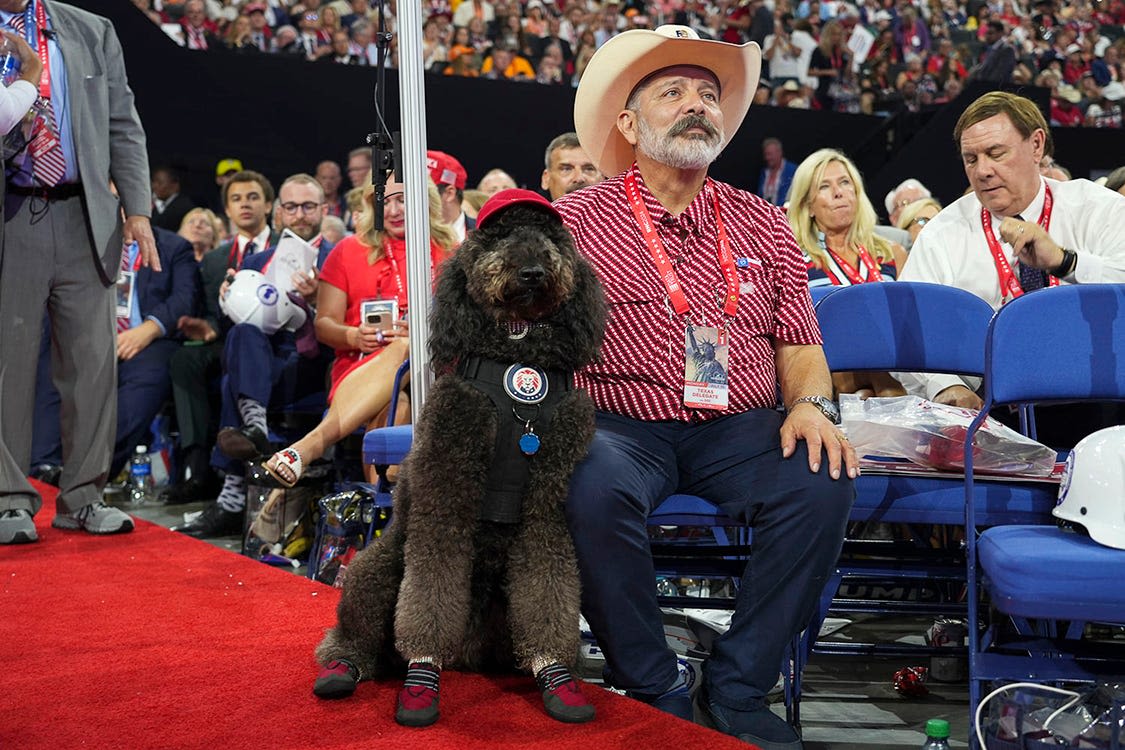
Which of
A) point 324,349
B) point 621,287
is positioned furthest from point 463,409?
point 324,349

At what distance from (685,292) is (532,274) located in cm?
71

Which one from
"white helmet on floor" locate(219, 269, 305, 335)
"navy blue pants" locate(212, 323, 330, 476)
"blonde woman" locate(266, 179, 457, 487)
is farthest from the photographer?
"white helmet on floor" locate(219, 269, 305, 335)

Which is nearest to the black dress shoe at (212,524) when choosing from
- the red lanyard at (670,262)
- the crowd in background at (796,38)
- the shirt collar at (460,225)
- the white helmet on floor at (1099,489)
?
the shirt collar at (460,225)

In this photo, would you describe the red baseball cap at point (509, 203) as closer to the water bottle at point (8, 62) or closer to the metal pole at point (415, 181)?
the metal pole at point (415, 181)

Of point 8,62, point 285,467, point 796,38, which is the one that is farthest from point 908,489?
point 796,38

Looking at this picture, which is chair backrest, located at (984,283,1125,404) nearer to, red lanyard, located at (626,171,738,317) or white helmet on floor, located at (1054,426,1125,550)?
white helmet on floor, located at (1054,426,1125,550)

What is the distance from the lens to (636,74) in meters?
3.14

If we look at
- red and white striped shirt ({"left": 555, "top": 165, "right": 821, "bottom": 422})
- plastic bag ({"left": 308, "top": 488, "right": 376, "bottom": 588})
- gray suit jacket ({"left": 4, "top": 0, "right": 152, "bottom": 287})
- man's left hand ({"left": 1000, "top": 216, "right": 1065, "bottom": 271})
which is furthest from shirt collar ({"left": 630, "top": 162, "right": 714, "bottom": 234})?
gray suit jacket ({"left": 4, "top": 0, "right": 152, "bottom": 287})

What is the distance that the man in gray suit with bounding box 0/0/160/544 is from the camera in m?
4.04

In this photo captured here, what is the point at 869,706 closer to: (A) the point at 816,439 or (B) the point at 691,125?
(A) the point at 816,439

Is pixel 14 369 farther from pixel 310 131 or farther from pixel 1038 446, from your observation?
pixel 310 131

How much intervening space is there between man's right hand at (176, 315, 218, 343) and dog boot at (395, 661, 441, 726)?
417 cm

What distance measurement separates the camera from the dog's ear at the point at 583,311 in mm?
2398

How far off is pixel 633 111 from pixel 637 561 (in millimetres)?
1316
